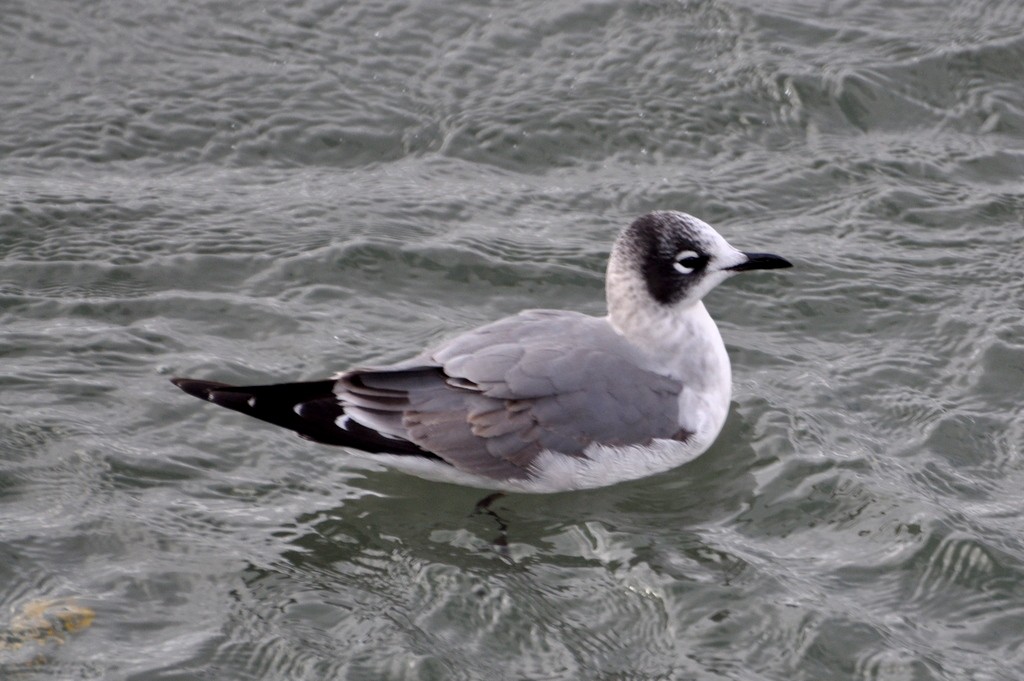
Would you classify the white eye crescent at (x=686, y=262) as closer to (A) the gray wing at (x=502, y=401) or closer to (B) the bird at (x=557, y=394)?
(B) the bird at (x=557, y=394)

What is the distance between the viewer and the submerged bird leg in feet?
21.0

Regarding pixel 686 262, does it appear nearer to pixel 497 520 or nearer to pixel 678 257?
pixel 678 257

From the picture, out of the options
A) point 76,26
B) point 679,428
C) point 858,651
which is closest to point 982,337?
point 679,428

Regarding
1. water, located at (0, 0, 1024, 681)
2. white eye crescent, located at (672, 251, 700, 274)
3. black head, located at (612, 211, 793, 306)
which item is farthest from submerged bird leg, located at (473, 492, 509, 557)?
white eye crescent, located at (672, 251, 700, 274)

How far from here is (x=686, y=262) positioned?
700 cm

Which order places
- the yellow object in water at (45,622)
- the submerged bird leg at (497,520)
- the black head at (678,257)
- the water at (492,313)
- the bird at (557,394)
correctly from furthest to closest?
1. the black head at (678,257)
2. the bird at (557,394)
3. the submerged bird leg at (497,520)
4. the water at (492,313)
5. the yellow object in water at (45,622)

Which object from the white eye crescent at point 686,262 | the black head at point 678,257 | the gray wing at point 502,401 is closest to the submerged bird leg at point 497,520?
the gray wing at point 502,401

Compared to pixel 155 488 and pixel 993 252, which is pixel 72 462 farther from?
pixel 993 252

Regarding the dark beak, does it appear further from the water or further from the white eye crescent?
the water

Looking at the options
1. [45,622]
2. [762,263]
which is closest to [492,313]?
[762,263]

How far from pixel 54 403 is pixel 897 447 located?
3956mm

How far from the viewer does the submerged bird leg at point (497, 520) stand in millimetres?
6395

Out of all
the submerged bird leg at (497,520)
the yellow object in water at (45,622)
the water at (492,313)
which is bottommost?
the yellow object in water at (45,622)

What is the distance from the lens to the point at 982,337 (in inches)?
303
